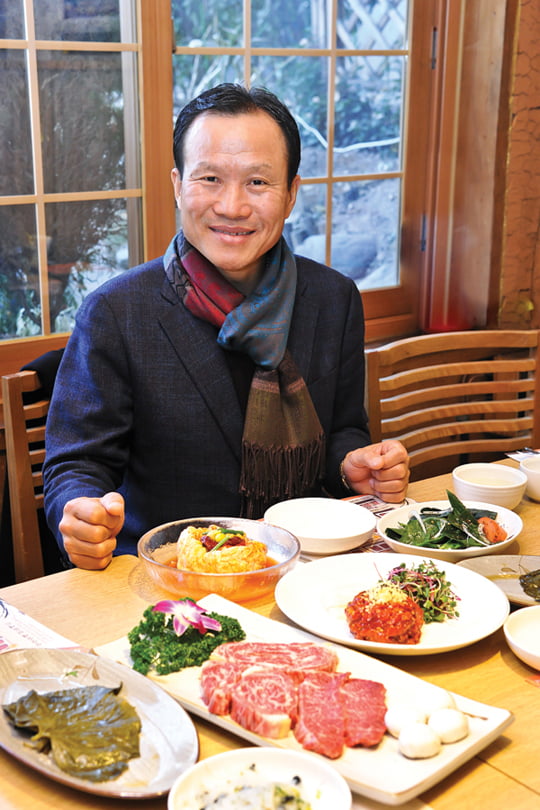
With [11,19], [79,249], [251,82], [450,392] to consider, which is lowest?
[450,392]

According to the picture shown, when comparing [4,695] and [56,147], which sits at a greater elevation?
[56,147]

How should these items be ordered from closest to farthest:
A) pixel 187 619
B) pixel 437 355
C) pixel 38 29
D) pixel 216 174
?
pixel 187 619
pixel 216 174
pixel 38 29
pixel 437 355

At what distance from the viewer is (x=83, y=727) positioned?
89cm

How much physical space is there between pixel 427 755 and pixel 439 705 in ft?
0.26

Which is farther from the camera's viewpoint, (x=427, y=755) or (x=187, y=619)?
(x=187, y=619)

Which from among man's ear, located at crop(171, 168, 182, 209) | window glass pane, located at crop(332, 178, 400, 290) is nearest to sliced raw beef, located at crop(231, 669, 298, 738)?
man's ear, located at crop(171, 168, 182, 209)

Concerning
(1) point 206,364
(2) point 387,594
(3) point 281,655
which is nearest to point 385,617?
(2) point 387,594

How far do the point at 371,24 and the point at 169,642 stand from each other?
8.29 ft

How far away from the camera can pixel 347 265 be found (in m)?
3.19

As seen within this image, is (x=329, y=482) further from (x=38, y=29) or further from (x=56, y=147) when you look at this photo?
(x=38, y=29)

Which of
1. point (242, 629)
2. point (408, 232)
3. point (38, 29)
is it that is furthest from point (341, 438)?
point (408, 232)

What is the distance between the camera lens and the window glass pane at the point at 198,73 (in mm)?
2586

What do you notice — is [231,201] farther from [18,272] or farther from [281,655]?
[281,655]

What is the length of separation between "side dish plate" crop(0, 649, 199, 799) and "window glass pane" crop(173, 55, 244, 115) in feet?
6.33
